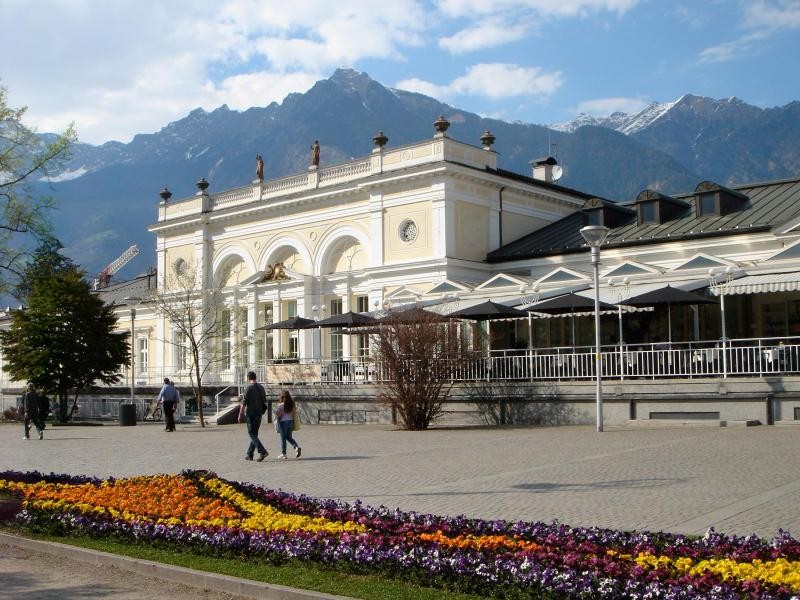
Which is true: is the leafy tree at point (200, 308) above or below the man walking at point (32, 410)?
above

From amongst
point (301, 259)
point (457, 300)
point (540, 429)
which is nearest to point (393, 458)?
point (540, 429)

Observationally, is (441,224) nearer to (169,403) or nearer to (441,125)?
(441,125)

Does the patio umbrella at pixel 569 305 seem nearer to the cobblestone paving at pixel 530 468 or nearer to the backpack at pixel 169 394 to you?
the cobblestone paving at pixel 530 468

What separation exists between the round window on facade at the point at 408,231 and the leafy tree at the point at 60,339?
14.0 m

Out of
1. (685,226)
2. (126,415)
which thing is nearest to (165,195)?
(126,415)

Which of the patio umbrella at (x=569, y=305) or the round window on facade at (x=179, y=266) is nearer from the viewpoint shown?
the patio umbrella at (x=569, y=305)

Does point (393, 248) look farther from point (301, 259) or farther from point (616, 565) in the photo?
point (616, 565)

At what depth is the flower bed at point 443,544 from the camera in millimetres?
7301

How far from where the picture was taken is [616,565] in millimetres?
7676

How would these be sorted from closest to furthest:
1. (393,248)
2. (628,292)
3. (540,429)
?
(540,429), (628,292), (393,248)

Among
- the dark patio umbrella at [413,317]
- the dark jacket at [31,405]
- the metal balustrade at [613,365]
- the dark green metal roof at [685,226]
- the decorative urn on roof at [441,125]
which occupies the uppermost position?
the decorative urn on roof at [441,125]

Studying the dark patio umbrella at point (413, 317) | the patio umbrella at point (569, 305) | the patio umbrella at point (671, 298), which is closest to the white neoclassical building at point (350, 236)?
the patio umbrella at point (569, 305)

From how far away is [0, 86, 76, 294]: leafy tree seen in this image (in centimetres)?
2766

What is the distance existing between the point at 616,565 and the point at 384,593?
75.9 inches
